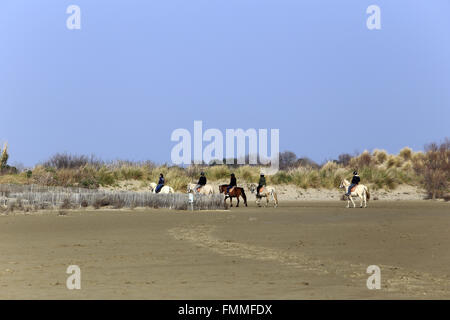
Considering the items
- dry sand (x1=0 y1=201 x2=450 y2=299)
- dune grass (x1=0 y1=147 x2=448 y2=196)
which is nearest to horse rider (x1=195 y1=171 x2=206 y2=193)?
dune grass (x1=0 y1=147 x2=448 y2=196)

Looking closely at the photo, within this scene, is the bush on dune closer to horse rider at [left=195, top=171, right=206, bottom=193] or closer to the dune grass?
the dune grass

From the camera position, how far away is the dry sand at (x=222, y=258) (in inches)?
454

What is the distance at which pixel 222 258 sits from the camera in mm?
15562

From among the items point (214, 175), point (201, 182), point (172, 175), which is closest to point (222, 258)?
point (201, 182)

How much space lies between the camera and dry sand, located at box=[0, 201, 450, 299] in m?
11.5

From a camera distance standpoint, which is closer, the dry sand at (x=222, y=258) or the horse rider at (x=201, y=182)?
the dry sand at (x=222, y=258)

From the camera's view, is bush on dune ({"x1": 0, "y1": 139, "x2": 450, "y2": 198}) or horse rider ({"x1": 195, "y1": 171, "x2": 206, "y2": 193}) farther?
bush on dune ({"x1": 0, "y1": 139, "x2": 450, "y2": 198})

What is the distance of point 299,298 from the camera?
10859 millimetres

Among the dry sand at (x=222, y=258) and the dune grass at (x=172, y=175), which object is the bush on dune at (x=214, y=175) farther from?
the dry sand at (x=222, y=258)

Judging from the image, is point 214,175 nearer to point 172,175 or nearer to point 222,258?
point 172,175

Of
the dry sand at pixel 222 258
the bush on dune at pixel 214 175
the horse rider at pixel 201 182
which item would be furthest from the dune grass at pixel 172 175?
the dry sand at pixel 222 258
